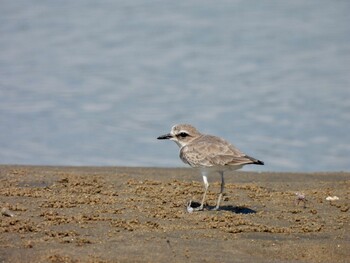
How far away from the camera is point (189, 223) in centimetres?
867

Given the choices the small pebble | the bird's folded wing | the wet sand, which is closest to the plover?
the bird's folded wing

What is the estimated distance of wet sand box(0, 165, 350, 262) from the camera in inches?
300

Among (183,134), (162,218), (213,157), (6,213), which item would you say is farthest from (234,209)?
(6,213)

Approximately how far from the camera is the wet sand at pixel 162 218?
763 centimetres

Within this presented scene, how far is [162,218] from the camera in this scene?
879 cm

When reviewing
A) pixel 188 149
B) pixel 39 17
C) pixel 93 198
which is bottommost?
pixel 93 198

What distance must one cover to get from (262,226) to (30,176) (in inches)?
123

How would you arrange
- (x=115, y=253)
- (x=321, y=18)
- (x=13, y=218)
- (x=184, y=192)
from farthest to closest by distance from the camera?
(x=321, y=18), (x=184, y=192), (x=13, y=218), (x=115, y=253)

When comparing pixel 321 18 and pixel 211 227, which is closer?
pixel 211 227

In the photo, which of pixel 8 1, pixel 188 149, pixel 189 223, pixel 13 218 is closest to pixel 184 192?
pixel 188 149

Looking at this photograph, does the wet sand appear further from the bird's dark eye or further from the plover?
the bird's dark eye

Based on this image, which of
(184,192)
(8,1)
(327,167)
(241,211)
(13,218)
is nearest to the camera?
(13,218)

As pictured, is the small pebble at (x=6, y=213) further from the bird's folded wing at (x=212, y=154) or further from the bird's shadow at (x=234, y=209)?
the bird's folded wing at (x=212, y=154)

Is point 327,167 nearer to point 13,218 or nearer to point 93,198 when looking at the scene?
point 93,198
